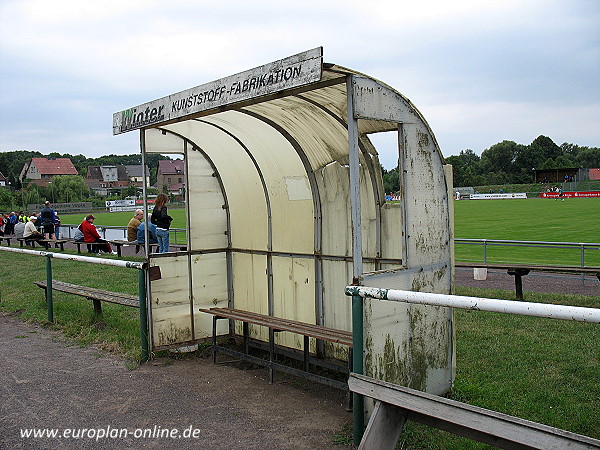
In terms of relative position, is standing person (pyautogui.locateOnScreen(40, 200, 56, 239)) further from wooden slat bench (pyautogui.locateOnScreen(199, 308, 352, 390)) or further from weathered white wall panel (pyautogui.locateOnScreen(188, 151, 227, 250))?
wooden slat bench (pyautogui.locateOnScreen(199, 308, 352, 390))

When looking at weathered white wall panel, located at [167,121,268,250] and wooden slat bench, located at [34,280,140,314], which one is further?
wooden slat bench, located at [34,280,140,314]

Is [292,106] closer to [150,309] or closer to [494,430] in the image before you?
[150,309]

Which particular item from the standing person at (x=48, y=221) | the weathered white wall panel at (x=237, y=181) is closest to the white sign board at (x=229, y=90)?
the weathered white wall panel at (x=237, y=181)

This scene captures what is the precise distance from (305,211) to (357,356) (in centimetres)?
262

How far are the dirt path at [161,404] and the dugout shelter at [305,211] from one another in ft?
2.35

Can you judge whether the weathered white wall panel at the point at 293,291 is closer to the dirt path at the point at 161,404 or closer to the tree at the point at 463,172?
the dirt path at the point at 161,404

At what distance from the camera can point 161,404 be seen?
5344mm

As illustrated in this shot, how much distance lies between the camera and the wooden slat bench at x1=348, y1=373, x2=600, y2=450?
116 inches

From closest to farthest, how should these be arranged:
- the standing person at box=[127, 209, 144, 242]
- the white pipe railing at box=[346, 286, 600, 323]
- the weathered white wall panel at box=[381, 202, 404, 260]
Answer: the white pipe railing at box=[346, 286, 600, 323] → the weathered white wall panel at box=[381, 202, 404, 260] → the standing person at box=[127, 209, 144, 242]

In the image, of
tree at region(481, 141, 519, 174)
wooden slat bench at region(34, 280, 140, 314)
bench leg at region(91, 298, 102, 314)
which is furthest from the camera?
tree at region(481, 141, 519, 174)

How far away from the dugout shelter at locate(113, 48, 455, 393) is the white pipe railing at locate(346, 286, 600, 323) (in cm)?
45

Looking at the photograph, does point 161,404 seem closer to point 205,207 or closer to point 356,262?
point 356,262

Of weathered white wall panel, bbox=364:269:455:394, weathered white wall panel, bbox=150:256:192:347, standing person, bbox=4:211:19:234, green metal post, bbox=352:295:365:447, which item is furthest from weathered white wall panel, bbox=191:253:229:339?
standing person, bbox=4:211:19:234

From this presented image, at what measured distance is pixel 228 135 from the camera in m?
7.03
